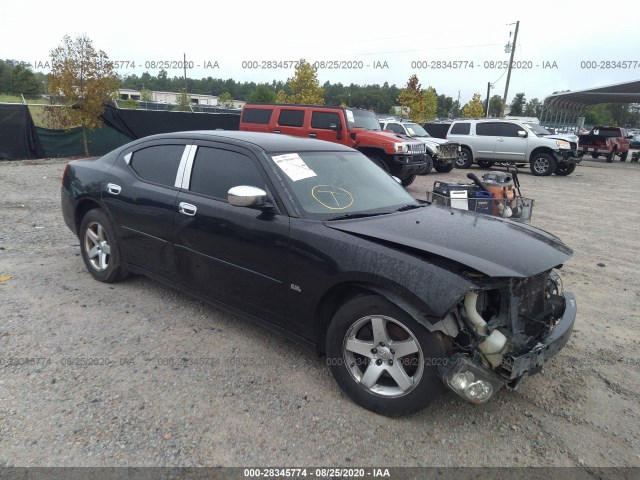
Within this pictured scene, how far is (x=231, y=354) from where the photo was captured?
3398 mm

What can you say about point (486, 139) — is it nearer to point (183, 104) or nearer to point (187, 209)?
point (187, 209)

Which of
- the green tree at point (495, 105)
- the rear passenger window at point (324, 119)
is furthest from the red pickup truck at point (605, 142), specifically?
the green tree at point (495, 105)

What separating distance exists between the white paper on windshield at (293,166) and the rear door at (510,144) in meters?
15.0

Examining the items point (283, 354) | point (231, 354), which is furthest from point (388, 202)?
point (231, 354)

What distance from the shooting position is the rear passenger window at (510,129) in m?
16.3

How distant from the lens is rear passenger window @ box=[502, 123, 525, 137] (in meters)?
16.3

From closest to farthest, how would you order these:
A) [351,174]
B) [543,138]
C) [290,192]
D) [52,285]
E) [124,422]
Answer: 1. [124,422]
2. [290,192]
3. [351,174]
4. [52,285]
5. [543,138]

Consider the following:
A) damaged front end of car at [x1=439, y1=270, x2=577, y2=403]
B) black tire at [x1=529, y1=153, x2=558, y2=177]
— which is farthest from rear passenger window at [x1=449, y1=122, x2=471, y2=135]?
damaged front end of car at [x1=439, y1=270, x2=577, y2=403]

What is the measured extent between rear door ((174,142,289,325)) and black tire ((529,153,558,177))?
603 inches

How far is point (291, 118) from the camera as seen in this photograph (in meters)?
12.3

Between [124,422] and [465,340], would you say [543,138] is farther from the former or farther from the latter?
[124,422]

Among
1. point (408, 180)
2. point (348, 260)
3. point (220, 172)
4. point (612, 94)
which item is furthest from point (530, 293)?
point (612, 94)

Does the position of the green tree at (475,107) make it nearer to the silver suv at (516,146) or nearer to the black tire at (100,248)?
the silver suv at (516,146)

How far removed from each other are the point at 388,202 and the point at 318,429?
179 centimetres
